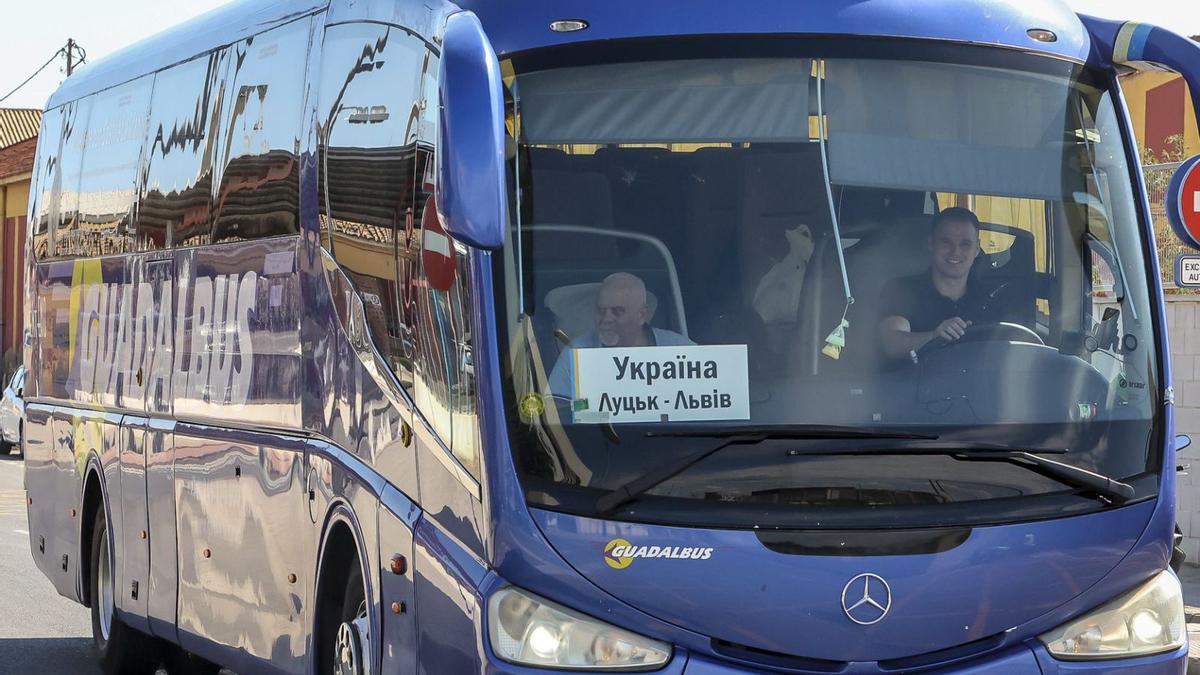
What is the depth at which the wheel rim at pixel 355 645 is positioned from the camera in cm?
688

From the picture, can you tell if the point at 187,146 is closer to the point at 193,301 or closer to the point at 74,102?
the point at 193,301

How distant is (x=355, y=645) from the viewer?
699 centimetres

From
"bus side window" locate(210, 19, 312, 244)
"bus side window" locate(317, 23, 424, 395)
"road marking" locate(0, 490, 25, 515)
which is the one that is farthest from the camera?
"road marking" locate(0, 490, 25, 515)

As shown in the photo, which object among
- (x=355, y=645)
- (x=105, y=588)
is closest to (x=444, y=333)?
(x=355, y=645)

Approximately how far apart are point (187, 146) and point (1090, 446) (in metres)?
5.35

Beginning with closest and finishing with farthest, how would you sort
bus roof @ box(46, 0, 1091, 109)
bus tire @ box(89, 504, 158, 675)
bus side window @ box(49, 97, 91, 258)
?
bus roof @ box(46, 0, 1091, 109), bus tire @ box(89, 504, 158, 675), bus side window @ box(49, 97, 91, 258)

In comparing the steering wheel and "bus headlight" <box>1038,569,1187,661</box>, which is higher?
the steering wheel

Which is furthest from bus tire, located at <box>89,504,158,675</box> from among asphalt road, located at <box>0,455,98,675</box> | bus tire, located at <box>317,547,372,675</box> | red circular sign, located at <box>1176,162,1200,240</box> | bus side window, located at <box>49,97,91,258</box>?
red circular sign, located at <box>1176,162,1200,240</box>

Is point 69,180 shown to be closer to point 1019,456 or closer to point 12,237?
point 1019,456

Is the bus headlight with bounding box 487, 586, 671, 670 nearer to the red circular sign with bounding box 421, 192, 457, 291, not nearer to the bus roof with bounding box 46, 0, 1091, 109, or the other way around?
the red circular sign with bounding box 421, 192, 457, 291

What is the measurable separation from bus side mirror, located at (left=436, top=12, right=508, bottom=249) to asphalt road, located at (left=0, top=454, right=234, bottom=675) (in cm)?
635

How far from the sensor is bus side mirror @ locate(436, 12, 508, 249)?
5059 millimetres

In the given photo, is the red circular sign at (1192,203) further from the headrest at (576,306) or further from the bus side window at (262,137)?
the headrest at (576,306)

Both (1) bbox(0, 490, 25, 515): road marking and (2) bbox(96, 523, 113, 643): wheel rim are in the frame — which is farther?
(1) bbox(0, 490, 25, 515): road marking
